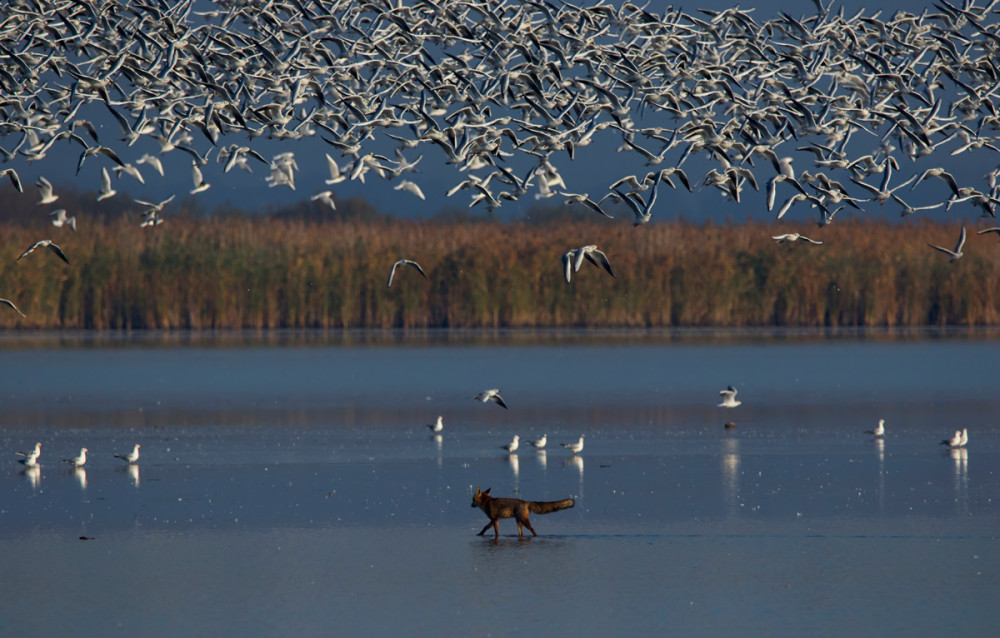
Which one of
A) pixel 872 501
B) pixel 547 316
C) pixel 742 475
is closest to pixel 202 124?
pixel 742 475

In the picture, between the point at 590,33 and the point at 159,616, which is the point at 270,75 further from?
the point at 159,616

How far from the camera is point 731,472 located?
11531 mm

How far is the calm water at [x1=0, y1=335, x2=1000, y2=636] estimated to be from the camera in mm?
7289

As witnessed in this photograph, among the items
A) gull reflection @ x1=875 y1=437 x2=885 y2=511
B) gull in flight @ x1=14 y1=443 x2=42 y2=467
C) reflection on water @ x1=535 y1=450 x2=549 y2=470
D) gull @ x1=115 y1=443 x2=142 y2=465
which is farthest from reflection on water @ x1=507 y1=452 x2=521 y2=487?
gull in flight @ x1=14 y1=443 x2=42 y2=467

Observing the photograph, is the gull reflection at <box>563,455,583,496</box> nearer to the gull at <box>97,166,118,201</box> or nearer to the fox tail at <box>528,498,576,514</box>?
the fox tail at <box>528,498,576,514</box>

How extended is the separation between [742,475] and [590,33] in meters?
6.00

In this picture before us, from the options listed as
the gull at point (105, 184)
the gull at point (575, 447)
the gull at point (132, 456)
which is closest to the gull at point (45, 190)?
the gull at point (105, 184)

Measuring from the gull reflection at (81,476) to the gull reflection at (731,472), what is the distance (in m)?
5.07

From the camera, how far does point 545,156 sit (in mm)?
13898

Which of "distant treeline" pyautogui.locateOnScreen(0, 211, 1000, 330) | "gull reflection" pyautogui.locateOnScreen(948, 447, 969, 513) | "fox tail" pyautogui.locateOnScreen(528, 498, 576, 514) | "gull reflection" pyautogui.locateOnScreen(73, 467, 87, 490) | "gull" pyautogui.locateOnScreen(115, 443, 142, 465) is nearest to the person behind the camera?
"fox tail" pyautogui.locateOnScreen(528, 498, 576, 514)

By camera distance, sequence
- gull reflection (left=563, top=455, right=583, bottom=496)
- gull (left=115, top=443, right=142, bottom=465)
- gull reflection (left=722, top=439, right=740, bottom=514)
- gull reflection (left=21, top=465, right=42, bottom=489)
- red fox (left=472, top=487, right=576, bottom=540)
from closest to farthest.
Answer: red fox (left=472, top=487, right=576, bottom=540) → gull reflection (left=722, top=439, right=740, bottom=514) → gull reflection (left=21, top=465, right=42, bottom=489) → gull reflection (left=563, top=455, right=583, bottom=496) → gull (left=115, top=443, right=142, bottom=465)

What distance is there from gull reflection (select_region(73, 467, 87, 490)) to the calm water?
0.15 feet

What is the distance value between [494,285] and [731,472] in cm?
1650

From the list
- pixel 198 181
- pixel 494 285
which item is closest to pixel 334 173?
pixel 198 181
